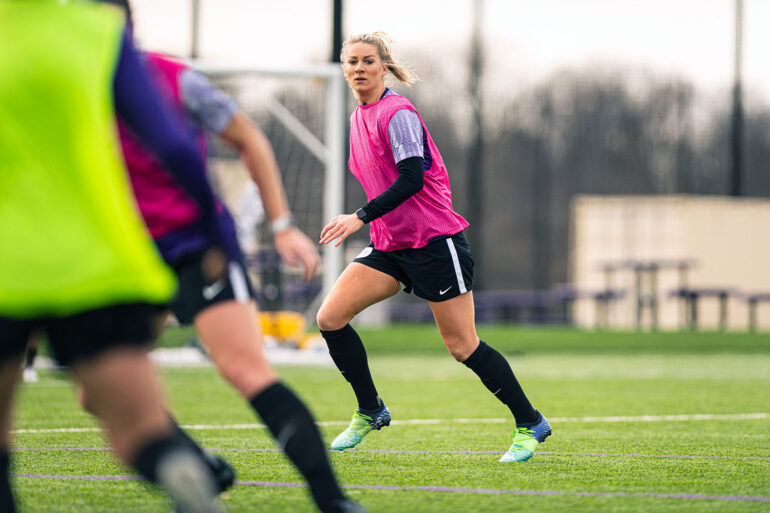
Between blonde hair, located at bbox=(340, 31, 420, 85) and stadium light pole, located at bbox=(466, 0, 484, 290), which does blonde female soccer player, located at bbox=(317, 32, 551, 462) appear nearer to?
blonde hair, located at bbox=(340, 31, 420, 85)

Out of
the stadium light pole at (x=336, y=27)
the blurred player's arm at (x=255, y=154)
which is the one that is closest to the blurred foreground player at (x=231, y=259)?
the blurred player's arm at (x=255, y=154)

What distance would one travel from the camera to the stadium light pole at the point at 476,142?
20859 mm

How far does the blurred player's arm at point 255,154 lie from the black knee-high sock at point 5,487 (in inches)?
34.7

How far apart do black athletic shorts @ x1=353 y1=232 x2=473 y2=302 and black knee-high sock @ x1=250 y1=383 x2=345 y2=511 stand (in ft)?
5.78

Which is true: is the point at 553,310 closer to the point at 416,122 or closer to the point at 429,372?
the point at 429,372

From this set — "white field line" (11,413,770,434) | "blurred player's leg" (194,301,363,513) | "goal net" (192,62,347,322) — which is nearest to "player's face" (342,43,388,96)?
"blurred player's leg" (194,301,363,513)

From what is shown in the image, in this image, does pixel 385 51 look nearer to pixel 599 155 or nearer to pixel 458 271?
pixel 458 271

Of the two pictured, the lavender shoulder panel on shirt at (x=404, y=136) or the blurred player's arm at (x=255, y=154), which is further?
the lavender shoulder panel on shirt at (x=404, y=136)

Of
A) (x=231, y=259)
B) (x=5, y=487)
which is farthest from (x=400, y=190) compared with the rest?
(x=5, y=487)

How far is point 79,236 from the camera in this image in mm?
2125

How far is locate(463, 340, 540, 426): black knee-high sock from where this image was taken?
482 cm

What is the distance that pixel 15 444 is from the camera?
5387 millimetres

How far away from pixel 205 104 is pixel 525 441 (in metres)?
2.45

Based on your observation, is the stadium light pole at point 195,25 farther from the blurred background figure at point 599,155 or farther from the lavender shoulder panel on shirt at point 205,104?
the lavender shoulder panel on shirt at point 205,104
